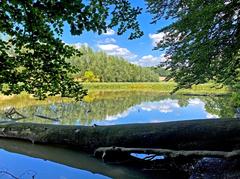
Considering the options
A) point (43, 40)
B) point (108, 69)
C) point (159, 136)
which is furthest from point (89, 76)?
point (43, 40)

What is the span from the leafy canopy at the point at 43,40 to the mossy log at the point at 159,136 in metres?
3.30

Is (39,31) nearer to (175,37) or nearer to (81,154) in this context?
(81,154)

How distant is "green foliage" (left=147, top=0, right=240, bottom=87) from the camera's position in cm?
920

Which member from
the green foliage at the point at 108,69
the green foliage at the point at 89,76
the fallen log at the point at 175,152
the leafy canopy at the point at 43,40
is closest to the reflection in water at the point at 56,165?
the fallen log at the point at 175,152

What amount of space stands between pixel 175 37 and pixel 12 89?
8.89m

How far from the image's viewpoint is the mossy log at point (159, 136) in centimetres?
702

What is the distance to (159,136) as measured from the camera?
7555 millimetres

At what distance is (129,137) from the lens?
7.96 meters

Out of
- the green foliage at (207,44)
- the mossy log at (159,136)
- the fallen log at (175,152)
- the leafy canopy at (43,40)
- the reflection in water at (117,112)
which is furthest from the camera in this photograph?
the reflection in water at (117,112)

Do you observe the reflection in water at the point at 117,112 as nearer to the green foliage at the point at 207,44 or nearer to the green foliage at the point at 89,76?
the green foliage at the point at 207,44

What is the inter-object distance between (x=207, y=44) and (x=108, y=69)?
90.2m

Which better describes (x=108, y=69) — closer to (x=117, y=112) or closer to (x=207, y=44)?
(x=117, y=112)

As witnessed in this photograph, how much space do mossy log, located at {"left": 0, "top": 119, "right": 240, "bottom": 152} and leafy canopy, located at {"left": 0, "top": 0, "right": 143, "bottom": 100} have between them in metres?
3.30

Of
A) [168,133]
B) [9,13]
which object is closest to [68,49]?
[9,13]
